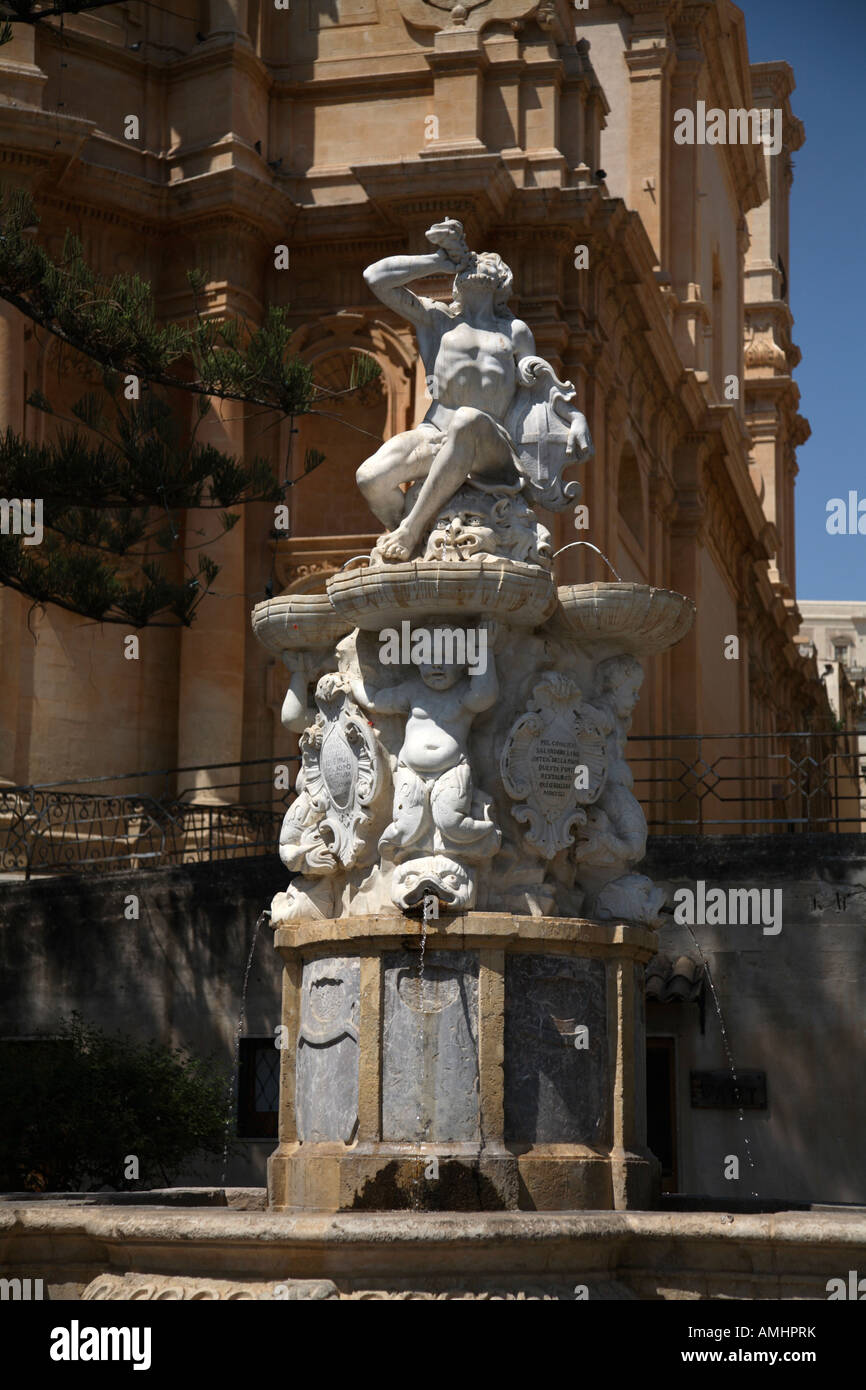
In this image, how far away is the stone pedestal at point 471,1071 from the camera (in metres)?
9.03

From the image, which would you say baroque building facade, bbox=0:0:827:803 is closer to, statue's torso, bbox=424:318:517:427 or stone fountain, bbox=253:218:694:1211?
statue's torso, bbox=424:318:517:427

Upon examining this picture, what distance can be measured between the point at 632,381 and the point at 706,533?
5.50 meters

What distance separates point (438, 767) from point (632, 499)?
72.4 feet

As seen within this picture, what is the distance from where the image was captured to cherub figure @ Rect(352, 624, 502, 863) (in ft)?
30.7

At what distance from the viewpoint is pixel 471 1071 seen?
9117 millimetres

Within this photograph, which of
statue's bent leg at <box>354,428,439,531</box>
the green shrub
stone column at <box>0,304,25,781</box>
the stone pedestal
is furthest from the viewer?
stone column at <box>0,304,25,781</box>

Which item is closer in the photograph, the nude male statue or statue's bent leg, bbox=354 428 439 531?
the nude male statue

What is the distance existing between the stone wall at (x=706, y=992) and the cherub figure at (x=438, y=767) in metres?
8.31

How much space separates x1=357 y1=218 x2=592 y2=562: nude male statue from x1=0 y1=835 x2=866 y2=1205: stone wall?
762 cm

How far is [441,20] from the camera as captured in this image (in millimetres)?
27562

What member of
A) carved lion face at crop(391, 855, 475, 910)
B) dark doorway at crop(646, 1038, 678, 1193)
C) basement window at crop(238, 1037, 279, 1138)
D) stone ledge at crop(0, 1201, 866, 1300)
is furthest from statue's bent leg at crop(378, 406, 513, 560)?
basement window at crop(238, 1037, 279, 1138)

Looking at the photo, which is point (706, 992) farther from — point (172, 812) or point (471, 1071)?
point (172, 812)

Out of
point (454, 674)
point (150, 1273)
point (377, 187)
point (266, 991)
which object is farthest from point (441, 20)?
point (150, 1273)

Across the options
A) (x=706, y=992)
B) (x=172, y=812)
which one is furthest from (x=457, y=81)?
(x=706, y=992)
